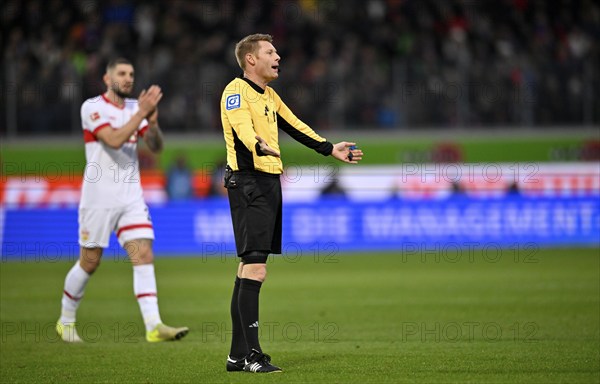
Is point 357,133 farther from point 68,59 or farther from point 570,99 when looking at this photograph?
point 68,59

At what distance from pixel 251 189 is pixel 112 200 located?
2.79m

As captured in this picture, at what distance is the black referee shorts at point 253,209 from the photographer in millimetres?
7688

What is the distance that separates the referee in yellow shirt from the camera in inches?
302

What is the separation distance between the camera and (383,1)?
27.4 m

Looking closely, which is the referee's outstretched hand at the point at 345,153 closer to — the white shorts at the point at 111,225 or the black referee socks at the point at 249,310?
the black referee socks at the point at 249,310

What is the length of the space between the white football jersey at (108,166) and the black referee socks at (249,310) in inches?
107

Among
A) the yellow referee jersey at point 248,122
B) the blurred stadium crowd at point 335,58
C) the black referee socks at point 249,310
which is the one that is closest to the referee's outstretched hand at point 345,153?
the yellow referee jersey at point 248,122

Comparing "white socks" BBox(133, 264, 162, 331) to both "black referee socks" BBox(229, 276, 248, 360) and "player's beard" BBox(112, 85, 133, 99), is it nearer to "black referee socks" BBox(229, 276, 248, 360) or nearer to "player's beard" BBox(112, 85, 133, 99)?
"player's beard" BBox(112, 85, 133, 99)

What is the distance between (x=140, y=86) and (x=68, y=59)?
2238mm

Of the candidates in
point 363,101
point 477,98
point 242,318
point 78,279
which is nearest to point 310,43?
point 363,101

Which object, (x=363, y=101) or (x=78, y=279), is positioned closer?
(x=78, y=279)

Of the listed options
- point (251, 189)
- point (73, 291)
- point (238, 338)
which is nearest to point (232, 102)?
point (251, 189)

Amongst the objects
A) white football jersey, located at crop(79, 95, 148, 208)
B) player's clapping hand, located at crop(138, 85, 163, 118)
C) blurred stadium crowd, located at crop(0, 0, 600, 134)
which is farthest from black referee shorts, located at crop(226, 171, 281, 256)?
blurred stadium crowd, located at crop(0, 0, 600, 134)

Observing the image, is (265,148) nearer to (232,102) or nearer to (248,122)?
(248,122)
